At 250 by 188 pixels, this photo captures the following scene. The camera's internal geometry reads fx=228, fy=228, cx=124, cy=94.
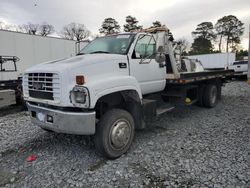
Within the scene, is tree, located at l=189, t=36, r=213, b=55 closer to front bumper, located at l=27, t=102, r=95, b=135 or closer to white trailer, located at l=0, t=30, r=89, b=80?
white trailer, located at l=0, t=30, r=89, b=80

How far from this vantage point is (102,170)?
3588 millimetres

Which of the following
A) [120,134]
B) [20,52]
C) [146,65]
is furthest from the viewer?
[20,52]

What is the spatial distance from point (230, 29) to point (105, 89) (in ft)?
170

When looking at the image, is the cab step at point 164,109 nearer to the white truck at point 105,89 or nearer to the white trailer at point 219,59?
the white truck at point 105,89

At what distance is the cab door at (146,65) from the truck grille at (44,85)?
1.54 m

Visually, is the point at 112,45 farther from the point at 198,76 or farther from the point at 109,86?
the point at 198,76

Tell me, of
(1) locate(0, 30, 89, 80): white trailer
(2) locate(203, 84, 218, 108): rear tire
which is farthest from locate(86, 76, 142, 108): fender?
(1) locate(0, 30, 89, 80): white trailer

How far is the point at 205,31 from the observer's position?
167ft

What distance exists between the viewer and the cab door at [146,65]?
4.64m

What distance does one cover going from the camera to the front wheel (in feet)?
12.3

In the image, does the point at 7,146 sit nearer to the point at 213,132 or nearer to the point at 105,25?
the point at 213,132

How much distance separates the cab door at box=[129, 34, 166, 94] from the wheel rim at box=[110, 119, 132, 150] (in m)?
1.06

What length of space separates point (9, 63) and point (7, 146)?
6248mm

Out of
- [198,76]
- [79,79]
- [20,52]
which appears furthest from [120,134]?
[20,52]
